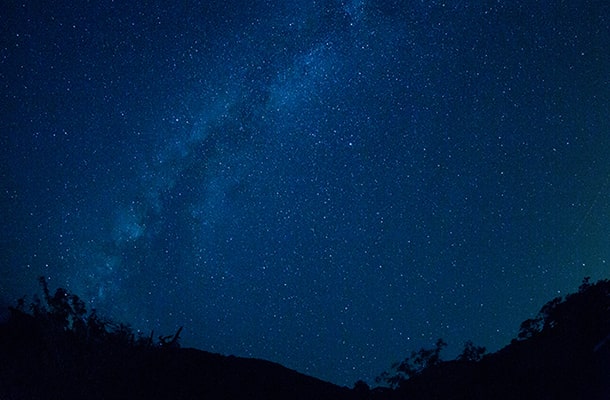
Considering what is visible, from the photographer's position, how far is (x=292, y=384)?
60.0ft

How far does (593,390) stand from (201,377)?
11450 mm

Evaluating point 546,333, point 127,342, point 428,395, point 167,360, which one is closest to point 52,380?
point 127,342

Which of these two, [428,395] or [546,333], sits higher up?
[546,333]

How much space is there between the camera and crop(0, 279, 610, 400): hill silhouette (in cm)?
989

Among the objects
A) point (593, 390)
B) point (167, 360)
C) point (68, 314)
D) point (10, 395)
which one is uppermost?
point (68, 314)

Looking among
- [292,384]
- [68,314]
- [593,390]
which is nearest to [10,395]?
[68,314]

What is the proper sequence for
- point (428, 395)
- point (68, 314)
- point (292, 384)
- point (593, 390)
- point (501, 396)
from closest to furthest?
point (593, 390) → point (501, 396) → point (68, 314) → point (428, 395) → point (292, 384)

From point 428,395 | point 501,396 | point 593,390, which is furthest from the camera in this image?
point 428,395

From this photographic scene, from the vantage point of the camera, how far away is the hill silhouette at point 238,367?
989 cm

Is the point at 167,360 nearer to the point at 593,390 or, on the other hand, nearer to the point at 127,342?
the point at 127,342

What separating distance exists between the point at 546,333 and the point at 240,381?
37.8 feet

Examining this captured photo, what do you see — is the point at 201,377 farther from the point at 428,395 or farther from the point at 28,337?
the point at 428,395

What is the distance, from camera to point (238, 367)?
59.2ft

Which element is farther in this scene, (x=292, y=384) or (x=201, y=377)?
(x=292, y=384)
